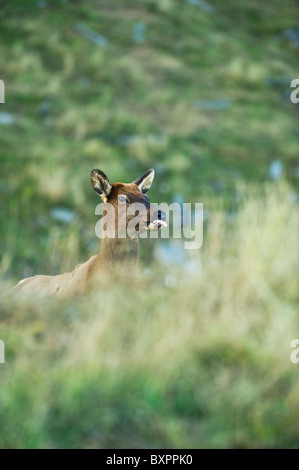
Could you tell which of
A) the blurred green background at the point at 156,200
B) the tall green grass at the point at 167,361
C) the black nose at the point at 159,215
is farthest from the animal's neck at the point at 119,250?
the tall green grass at the point at 167,361

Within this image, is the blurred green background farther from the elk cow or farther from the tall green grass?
the elk cow

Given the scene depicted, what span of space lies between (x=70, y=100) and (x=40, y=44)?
4684mm

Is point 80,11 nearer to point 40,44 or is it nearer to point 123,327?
point 40,44

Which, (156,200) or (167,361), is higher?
(156,200)

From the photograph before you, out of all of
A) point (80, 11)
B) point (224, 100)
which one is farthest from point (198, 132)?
point (80, 11)

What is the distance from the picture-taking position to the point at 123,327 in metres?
5.84

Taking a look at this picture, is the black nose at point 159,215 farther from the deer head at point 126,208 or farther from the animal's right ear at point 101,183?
the animal's right ear at point 101,183

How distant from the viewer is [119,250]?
8430mm

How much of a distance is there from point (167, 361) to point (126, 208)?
325 cm

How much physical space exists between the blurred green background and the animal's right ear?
3.20ft

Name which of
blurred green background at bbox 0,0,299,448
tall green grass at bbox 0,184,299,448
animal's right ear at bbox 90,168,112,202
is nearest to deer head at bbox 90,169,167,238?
animal's right ear at bbox 90,168,112,202

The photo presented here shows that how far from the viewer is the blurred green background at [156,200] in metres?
5.04

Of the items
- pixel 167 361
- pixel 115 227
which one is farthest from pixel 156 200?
pixel 167 361

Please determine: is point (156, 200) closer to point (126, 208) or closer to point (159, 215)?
point (126, 208)
